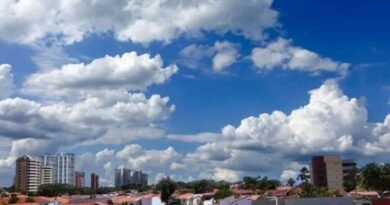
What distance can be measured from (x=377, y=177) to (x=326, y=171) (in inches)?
3499

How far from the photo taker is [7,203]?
10556cm

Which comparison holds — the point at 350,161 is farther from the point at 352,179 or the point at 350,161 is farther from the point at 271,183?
the point at 271,183

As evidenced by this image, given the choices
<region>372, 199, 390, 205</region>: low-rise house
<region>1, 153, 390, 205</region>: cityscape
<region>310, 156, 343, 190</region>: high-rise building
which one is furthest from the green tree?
<region>372, 199, 390, 205</region>: low-rise house

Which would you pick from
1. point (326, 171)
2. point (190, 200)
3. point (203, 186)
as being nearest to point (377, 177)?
point (190, 200)

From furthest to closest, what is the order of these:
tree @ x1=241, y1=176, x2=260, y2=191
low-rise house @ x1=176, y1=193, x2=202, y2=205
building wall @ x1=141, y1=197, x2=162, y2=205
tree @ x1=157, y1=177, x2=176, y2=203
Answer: tree @ x1=241, y1=176, x2=260, y2=191, low-rise house @ x1=176, y1=193, x2=202, y2=205, tree @ x1=157, y1=177, x2=176, y2=203, building wall @ x1=141, y1=197, x2=162, y2=205

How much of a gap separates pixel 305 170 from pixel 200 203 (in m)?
30.6

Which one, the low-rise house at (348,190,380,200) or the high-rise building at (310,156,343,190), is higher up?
the high-rise building at (310,156,343,190)

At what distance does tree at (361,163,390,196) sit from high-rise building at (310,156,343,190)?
3296 inches

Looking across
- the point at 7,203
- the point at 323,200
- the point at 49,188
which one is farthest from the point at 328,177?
the point at 323,200

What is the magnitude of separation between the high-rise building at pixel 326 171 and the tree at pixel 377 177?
8372 centimetres

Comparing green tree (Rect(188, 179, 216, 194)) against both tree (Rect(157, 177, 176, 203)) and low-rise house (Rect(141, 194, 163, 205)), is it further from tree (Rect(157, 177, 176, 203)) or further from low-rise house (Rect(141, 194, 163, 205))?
low-rise house (Rect(141, 194, 163, 205))

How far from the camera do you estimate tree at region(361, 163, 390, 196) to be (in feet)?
282

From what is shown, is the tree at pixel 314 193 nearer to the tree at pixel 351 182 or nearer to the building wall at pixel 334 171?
the tree at pixel 351 182

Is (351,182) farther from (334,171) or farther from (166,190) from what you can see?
(166,190)
